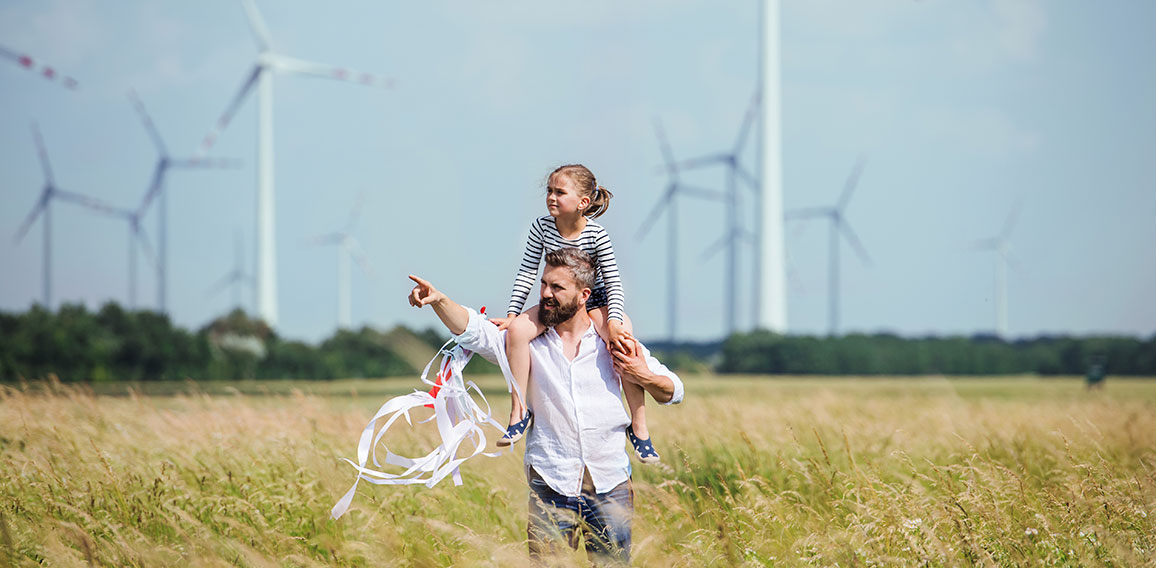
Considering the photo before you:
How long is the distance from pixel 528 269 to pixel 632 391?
2.99 ft

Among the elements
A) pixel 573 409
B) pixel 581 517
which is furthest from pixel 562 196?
pixel 581 517

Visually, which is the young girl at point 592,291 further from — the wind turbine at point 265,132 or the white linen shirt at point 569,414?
the wind turbine at point 265,132

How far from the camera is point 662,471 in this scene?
1056 cm

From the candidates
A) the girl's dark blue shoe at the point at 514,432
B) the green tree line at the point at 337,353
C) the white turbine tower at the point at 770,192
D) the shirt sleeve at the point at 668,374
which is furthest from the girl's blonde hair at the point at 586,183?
the white turbine tower at the point at 770,192

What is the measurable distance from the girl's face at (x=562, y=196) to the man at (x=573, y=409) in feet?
0.75

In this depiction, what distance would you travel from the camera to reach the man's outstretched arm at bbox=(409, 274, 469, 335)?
548 centimetres

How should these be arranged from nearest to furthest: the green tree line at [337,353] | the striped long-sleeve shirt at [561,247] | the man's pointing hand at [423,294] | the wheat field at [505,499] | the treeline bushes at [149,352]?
the man's pointing hand at [423,294] < the striped long-sleeve shirt at [561,247] < the wheat field at [505,499] < the treeline bushes at [149,352] < the green tree line at [337,353]

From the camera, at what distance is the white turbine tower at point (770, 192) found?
5506 centimetres

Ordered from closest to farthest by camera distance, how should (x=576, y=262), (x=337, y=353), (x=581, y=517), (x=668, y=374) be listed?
(x=576, y=262) → (x=581, y=517) → (x=668, y=374) → (x=337, y=353)

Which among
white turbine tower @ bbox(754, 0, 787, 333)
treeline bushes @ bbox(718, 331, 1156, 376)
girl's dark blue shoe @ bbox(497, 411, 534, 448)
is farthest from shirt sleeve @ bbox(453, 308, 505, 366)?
treeline bushes @ bbox(718, 331, 1156, 376)

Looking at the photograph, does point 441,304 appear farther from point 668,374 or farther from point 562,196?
point 668,374

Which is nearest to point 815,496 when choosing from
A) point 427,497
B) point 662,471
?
point 662,471

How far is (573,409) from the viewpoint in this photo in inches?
228

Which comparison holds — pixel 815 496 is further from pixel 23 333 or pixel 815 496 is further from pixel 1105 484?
pixel 23 333
